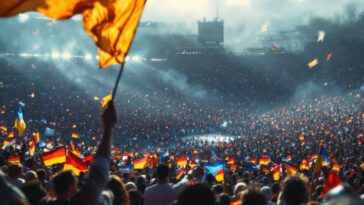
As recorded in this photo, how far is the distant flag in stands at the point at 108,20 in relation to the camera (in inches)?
168

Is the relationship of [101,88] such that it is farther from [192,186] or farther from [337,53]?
[192,186]

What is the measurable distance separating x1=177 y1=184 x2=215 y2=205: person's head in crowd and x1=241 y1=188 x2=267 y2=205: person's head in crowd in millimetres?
468

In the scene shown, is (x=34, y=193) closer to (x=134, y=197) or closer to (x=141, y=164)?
(x=134, y=197)

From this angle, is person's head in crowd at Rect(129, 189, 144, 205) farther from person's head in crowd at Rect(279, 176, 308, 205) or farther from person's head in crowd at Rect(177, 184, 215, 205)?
person's head in crowd at Rect(177, 184, 215, 205)

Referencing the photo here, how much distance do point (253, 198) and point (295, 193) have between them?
25.0 inches

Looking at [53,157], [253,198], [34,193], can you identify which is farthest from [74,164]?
[253,198]

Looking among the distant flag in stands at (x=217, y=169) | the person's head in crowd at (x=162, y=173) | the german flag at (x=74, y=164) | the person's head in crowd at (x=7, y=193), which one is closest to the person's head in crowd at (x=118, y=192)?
the person's head in crowd at (x=162, y=173)

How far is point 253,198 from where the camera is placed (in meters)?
3.71

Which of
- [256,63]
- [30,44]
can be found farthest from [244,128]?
[30,44]

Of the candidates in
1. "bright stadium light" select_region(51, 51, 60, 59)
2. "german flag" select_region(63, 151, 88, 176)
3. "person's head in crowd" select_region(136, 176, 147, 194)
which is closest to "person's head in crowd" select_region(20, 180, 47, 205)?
"person's head in crowd" select_region(136, 176, 147, 194)

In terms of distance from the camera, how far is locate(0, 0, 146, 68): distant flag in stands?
14.0ft

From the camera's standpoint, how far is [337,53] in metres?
68.3

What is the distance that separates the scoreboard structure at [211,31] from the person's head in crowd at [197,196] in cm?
6793

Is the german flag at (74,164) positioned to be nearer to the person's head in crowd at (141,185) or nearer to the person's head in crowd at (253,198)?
the person's head in crowd at (141,185)
